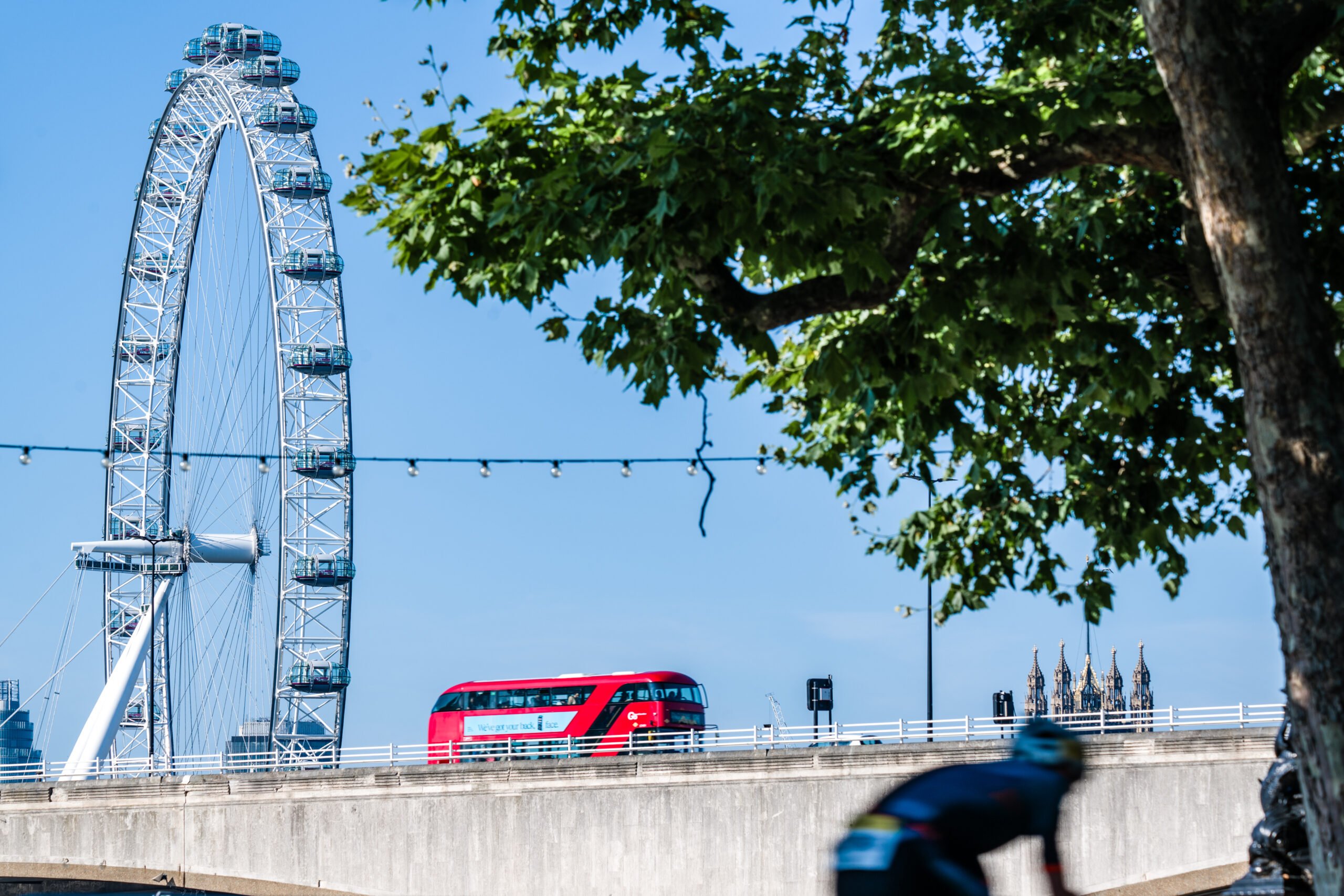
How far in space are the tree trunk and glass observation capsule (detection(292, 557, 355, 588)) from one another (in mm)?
41619

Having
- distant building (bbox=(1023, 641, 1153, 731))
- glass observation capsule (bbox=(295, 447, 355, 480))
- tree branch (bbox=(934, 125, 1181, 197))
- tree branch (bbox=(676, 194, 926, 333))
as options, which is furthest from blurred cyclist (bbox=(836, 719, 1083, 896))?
distant building (bbox=(1023, 641, 1153, 731))

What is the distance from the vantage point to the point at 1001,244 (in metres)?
10.9

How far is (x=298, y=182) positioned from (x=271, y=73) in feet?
14.4

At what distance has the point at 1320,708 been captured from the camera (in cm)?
859

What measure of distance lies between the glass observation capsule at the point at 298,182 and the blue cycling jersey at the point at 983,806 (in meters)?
46.2

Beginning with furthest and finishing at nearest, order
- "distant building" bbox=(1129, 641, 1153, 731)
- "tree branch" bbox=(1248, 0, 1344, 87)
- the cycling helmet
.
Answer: "distant building" bbox=(1129, 641, 1153, 731)
"tree branch" bbox=(1248, 0, 1344, 87)
the cycling helmet

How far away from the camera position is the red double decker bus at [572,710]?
40.8m

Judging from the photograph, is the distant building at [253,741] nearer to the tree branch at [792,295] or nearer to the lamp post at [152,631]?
the lamp post at [152,631]

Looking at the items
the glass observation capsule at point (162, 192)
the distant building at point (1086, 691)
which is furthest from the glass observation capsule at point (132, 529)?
the distant building at point (1086, 691)

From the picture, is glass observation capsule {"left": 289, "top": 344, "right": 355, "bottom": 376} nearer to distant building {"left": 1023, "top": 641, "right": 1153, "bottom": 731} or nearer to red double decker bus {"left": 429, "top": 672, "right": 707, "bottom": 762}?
red double decker bus {"left": 429, "top": 672, "right": 707, "bottom": 762}

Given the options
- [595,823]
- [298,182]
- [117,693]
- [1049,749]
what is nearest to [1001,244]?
[1049,749]

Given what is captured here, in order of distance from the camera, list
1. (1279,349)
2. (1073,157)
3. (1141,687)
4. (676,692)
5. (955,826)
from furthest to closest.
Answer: (1141,687) → (676,692) → (1073,157) → (1279,349) → (955,826)

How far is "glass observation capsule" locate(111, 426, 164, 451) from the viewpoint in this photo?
48.1m

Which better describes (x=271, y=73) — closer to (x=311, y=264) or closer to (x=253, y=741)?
(x=311, y=264)
